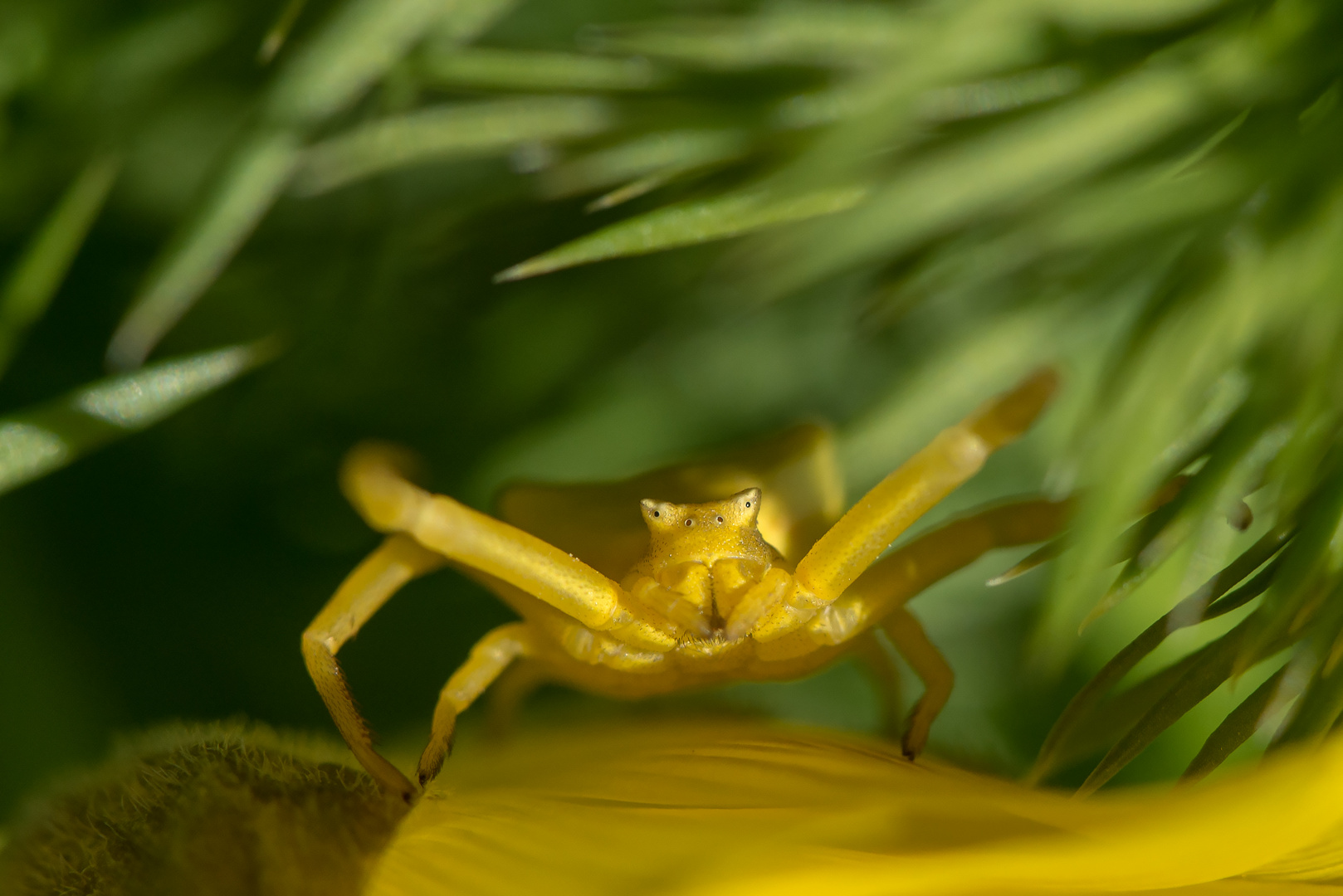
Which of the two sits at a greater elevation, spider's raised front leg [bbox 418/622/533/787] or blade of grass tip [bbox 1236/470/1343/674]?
blade of grass tip [bbox 1236/470/1343/674]

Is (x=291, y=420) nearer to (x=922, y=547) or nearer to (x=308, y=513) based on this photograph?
(x=308, y=513)

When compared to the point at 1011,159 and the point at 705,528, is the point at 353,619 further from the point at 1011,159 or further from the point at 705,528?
the point at 1011,159

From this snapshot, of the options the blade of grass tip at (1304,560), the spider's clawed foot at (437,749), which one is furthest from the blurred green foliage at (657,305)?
the spider's clawed foot at (437,749)

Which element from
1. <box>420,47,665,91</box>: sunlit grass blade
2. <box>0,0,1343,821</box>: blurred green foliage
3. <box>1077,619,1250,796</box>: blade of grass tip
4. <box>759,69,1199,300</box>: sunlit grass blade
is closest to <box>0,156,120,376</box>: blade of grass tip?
<box>0,0,1343,821</box>: blurred green foliage

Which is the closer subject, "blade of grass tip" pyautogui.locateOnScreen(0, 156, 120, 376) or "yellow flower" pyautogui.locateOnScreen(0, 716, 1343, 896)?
"yellow flower" pyautogui.locateOnScreen(0, 716, 1343, 896)

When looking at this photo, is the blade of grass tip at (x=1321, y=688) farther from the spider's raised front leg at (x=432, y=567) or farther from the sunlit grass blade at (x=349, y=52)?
the sunlit grass blade at (x=349, y=52)

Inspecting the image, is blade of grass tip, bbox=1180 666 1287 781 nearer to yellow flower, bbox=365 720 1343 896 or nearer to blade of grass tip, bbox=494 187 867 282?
yellow flower, bbox=365 720 1343 896

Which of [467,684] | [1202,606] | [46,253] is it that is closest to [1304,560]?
[1202,606]
